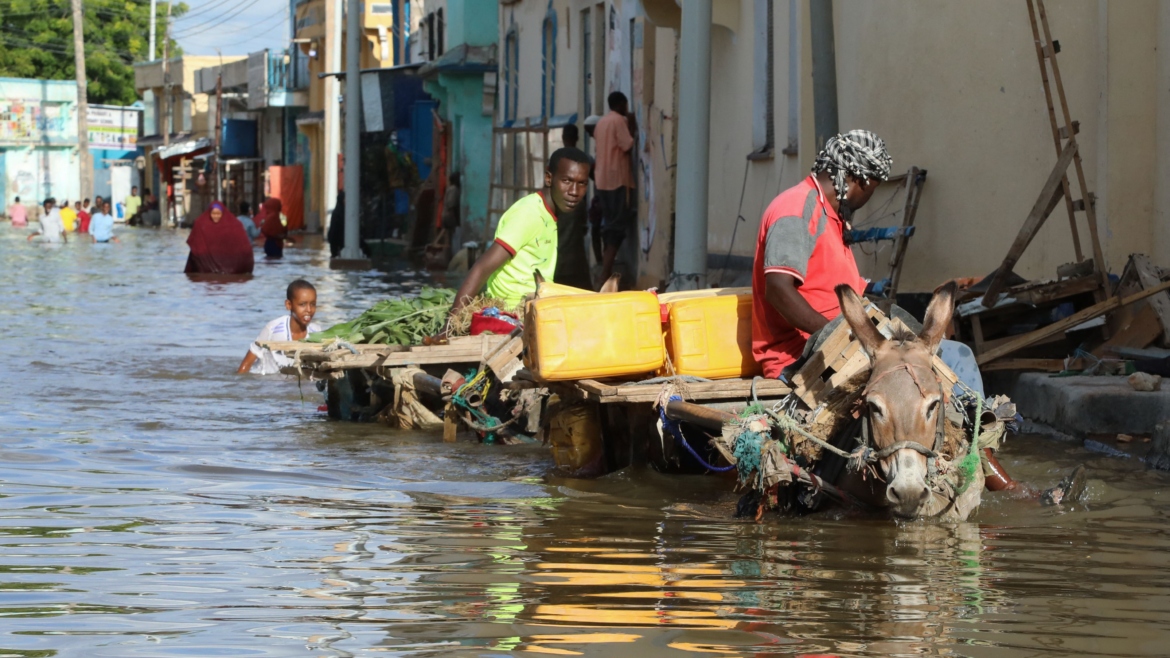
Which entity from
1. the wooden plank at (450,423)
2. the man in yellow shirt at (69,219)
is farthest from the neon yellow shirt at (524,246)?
the man in yellow shirt at (69,219)

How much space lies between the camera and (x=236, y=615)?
14.9 feet

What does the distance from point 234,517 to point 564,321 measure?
5.21 ft

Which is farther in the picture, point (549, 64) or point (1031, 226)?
point (549, 64)

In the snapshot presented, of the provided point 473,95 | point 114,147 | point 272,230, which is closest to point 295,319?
point 473,95

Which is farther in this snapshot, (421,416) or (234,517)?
(421,416)

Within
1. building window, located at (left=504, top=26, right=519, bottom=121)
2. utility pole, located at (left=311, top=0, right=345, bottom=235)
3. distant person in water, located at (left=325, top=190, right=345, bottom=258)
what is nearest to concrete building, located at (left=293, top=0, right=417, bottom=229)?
utility pole, located at (left=311, top=0, right=345, bottom=235)

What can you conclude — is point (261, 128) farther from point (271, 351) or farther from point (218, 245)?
point (271, 351)

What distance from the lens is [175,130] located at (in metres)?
74.2

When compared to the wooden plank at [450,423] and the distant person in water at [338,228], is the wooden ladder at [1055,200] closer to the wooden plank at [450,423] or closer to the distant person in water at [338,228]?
the wooden plank at [450,423]

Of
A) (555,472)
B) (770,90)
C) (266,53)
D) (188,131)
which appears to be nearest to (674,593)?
(555,472)

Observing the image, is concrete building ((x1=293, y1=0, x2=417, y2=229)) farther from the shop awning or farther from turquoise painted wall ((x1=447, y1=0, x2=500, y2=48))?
the shop awning

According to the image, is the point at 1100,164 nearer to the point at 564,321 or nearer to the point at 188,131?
the point at 564,321

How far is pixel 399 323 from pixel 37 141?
216 ft

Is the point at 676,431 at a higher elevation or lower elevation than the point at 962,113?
lower
